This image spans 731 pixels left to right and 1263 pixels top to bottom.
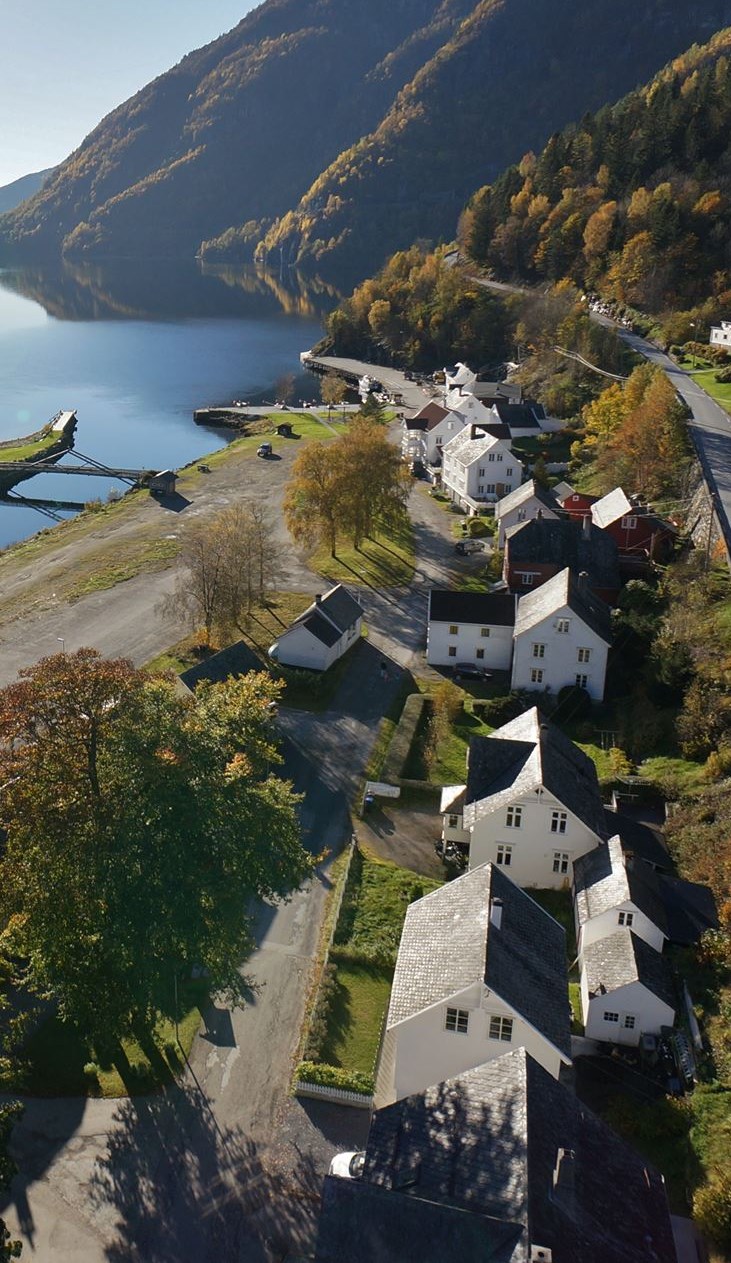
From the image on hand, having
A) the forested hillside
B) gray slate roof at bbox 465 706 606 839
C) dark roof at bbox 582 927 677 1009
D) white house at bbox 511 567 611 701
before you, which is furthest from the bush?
the forested hillside

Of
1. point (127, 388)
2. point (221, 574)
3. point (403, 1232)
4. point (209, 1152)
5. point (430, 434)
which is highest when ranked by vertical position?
point (127, 388)

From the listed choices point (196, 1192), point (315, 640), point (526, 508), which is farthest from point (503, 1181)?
point (526, 508)

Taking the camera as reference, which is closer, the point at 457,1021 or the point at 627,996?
the point at 457,1021

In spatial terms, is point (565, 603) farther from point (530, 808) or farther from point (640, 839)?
point (530, 808)

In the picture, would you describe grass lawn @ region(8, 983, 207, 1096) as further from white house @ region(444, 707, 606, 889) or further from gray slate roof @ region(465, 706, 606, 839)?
gray slate roof @ region(465, 706, 606, 839)

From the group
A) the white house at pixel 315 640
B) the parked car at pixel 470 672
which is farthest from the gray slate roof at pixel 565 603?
the white house at pixel 315 640

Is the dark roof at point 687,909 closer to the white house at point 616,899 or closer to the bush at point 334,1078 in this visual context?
the white house at point 616,899

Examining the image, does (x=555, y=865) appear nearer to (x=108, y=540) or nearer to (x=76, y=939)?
(x=76, y=939)
